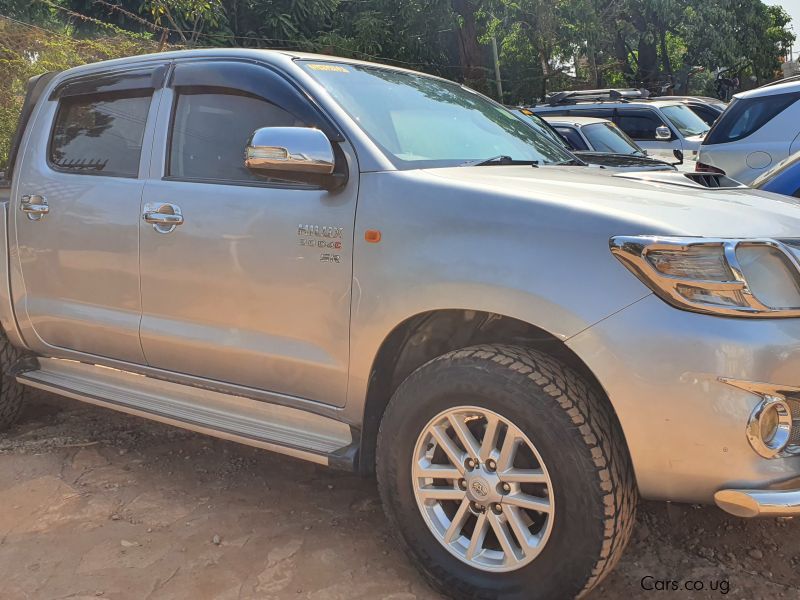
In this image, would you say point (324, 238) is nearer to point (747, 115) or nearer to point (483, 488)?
point (483, 488)

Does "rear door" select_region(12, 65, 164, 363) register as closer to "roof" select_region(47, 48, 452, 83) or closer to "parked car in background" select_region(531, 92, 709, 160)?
"roof" select_region(47, 48, 452, 83)

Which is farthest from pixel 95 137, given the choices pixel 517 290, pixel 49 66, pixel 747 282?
pixel 49 66

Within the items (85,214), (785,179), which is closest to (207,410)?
(85,214)

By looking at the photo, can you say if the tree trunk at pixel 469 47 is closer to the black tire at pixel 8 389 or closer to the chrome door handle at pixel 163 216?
the black tire at pixel 8 389

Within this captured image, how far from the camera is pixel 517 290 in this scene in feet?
7.56

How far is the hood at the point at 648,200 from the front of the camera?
7.25ft

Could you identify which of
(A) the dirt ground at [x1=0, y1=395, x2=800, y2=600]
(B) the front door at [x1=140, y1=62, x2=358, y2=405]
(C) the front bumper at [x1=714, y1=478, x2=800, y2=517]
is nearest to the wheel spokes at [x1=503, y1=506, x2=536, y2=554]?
(A) the dirt ground at [x1=0, y1=395, x2=800, y2=600]

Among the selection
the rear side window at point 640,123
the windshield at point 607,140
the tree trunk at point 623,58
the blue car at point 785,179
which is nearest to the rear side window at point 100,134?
the blue car at point 785,179

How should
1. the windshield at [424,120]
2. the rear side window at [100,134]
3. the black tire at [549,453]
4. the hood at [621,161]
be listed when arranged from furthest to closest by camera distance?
the hood at [621,161] < the rear side window at [100,134] < the windshield at [424,120] < the black tire at [549,453]

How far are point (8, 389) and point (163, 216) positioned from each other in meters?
1.63

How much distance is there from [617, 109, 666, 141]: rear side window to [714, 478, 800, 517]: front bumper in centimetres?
1080

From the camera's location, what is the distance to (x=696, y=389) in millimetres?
2053

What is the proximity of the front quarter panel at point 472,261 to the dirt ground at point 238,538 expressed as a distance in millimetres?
587

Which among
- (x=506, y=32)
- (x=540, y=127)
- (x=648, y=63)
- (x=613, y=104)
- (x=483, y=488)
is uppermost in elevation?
(x=506, y=32)
